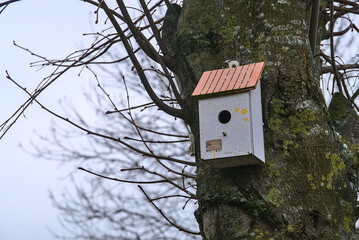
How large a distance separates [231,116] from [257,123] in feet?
0.42

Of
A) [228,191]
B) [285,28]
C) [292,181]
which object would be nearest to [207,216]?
[228,191]

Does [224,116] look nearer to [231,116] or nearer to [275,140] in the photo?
[231,116]

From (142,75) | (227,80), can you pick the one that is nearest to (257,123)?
(227,80)

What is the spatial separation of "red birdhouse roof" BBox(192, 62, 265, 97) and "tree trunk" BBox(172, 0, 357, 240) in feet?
0.31

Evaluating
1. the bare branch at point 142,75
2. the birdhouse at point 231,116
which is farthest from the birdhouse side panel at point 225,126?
the bare branch at point 142,75

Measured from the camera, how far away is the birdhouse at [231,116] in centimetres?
224

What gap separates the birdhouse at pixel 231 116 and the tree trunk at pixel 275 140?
64 mm

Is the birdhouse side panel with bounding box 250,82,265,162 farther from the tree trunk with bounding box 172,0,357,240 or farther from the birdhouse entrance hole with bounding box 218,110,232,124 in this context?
the birdhouse entrance hole with bounding box 218,110,232,124

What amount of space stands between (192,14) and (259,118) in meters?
0.69

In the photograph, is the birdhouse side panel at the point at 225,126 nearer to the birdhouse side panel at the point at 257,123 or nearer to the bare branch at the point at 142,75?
the birdhouse side panel at the point at 257,123

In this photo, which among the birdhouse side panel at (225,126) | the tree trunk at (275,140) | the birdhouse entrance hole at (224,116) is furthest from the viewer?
the birdhouse entrance hole at (224,116)

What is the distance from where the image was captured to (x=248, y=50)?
2439 millimetres

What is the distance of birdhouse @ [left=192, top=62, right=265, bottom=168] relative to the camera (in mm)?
2244

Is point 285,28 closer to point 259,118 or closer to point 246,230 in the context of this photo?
point 259,118
